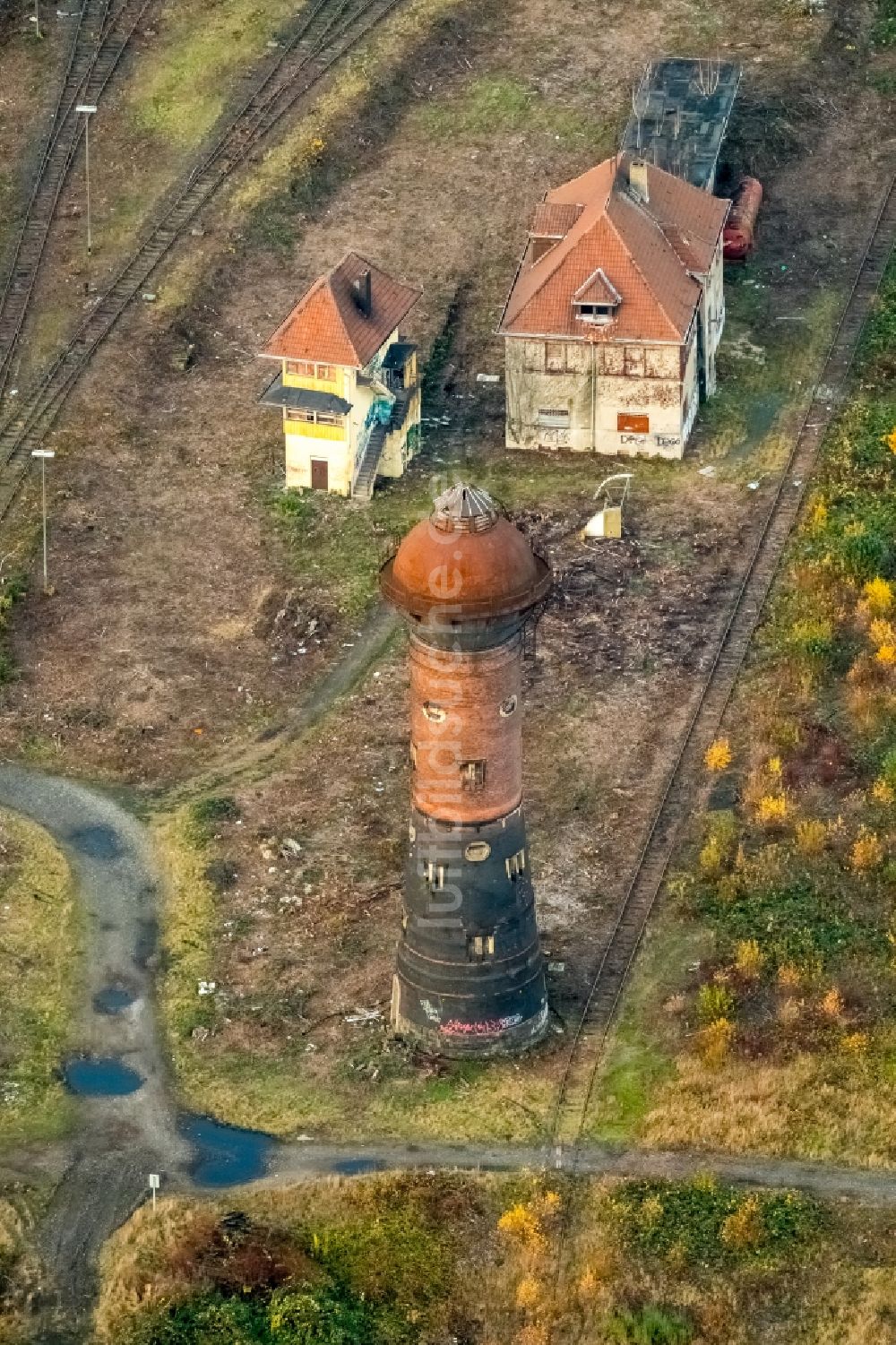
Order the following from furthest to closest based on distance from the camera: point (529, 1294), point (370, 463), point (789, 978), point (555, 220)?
point (555, 220)
point (370, 463)
point (789, 978)
point (529, 1294)

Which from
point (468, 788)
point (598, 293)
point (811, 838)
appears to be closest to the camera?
point (468, 788)

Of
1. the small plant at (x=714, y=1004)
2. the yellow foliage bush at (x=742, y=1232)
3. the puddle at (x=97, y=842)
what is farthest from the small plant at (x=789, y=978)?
the puddle at (x=97, y=842)

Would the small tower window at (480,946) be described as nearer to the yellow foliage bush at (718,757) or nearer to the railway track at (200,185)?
the yellow foliage bush at (718,757)

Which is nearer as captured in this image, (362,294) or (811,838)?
(811,838)

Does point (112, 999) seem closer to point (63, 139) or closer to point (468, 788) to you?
point (468, 788)

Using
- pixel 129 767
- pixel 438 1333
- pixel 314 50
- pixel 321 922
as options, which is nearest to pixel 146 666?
pixel 129 767

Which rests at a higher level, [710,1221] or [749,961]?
[749,961]

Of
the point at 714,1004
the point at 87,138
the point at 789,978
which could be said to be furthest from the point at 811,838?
the point at 87,138

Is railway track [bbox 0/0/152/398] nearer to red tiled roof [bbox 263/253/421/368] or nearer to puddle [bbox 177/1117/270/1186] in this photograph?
red tiled roof [bbox 263/253/421/368]
